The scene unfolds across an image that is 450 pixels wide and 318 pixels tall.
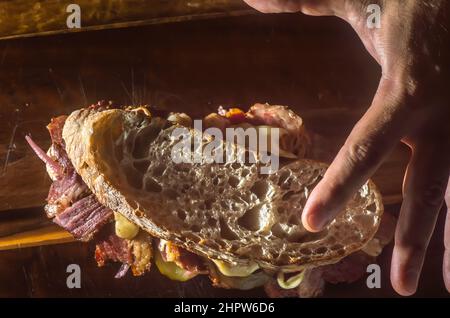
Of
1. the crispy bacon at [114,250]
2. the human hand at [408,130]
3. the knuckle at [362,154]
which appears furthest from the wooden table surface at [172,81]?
the knuckle at [362,154]

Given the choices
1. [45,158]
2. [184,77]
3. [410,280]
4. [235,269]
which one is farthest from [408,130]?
[45,158]

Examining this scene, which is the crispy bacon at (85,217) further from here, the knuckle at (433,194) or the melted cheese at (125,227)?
the knuckle at (433,194)

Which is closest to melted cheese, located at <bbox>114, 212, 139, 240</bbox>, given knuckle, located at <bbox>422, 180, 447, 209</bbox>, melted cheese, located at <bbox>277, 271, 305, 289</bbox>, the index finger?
melted cheese, located at <bbox>277, 271, 305, 289</bbox>

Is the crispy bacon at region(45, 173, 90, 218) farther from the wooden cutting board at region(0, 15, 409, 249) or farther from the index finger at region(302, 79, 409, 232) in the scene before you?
the index finger at region(302, 79, 409, 232)

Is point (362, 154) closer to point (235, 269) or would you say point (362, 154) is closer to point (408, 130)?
point (408, 130)

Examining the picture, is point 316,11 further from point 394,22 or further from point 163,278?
point 163,278

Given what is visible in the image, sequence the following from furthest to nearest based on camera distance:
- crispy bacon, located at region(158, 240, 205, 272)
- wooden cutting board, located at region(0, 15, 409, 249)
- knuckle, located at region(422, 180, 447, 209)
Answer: wooden cutting board, located at region(0, 15, 409, 249) < crispy bacon, located at region(158, 240, 205, 272) < knuckle, located at region(422, 180, 447, 209)
